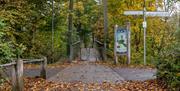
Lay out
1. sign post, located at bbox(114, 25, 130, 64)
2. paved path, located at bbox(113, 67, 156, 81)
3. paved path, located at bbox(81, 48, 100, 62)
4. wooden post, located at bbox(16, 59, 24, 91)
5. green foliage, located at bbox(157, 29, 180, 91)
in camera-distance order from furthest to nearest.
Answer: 1. paved path, located at bbox(81, 48, 100, 62)
2. sign post, located at bbox(114, 25, 130, 64)
3. paved path, located at bbox(113, 67, 156, 81)
4. green foliage, located at bbox(157, 29, 180, 91)
5. wooden post, located at bbox(16, 59, 24, 91)

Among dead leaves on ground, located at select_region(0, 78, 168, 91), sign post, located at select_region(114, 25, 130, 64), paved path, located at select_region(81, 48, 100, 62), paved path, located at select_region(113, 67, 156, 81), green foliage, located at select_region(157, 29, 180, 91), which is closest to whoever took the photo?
green foliage, located at select_region(157, 29, 180, 91)

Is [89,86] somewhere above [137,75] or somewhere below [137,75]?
above

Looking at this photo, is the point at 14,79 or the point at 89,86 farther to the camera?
the point at 89,86

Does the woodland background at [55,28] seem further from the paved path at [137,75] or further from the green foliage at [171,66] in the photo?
the paved path at [137,75]

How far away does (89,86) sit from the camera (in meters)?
10.2

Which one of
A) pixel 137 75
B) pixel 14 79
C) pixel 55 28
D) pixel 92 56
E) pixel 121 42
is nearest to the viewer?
pixel 14 79

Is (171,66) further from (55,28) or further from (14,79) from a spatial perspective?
(55,28)

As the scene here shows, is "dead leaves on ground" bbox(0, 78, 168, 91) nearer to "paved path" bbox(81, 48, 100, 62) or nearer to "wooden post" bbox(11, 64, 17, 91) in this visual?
"wooden post" bbox(11, 64, 17, 91)

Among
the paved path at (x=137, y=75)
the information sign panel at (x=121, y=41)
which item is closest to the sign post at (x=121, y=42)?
the information sign panel at (x=121, y=41)

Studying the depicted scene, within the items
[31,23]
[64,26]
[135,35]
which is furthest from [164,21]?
[31,23]

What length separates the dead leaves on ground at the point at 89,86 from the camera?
31.7ft

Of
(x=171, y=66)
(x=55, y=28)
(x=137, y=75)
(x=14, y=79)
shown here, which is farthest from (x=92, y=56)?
(x=14, y=79)

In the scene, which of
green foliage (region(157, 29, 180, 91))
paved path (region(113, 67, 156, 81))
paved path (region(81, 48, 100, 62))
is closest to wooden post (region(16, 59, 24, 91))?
green foliage (region(157, 29, 180, 91))

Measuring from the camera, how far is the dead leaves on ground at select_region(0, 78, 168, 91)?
9.66 metres
